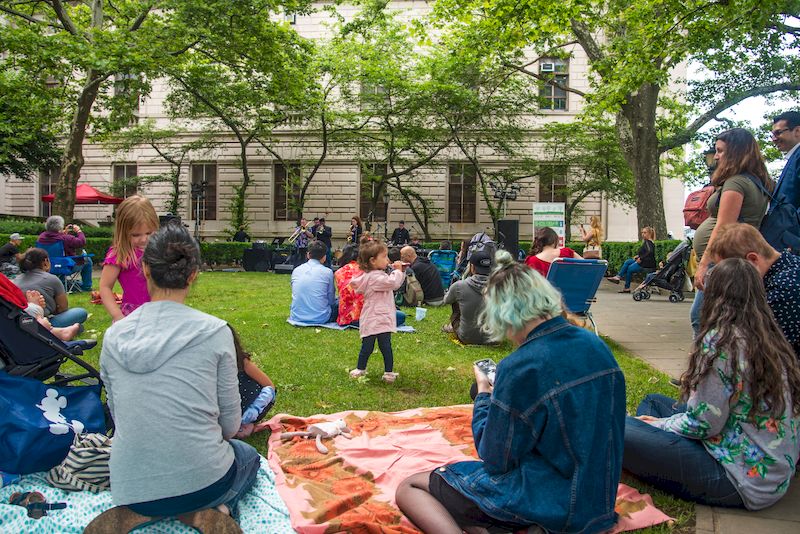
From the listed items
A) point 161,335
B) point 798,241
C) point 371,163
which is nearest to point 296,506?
point 161,335

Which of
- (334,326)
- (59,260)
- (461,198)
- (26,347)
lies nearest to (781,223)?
(26,347)

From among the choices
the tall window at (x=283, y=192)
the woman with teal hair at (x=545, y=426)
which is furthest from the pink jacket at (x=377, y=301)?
the tall window at (x=283, y=192)

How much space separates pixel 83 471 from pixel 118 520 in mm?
858

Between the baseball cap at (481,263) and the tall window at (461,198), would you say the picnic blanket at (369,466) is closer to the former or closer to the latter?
the baseball cap at (481,263)

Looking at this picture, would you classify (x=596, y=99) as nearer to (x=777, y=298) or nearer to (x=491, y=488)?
(x=777, y=298)

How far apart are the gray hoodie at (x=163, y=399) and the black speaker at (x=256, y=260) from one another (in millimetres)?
19096

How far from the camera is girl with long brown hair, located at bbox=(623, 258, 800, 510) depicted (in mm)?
3002

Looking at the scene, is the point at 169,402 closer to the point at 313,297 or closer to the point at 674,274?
the point at 313,297

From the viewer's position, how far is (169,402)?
7.93ft

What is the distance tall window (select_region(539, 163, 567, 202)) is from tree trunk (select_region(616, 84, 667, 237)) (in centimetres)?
828

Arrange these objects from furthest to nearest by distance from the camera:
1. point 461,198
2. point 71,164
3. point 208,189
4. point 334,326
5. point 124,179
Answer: point 208,189, point 461,198, point 124,179, point 71,164, point 334,326

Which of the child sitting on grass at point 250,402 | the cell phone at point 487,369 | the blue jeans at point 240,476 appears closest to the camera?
the blue jeans at point 240,476

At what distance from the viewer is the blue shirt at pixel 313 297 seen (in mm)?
9188

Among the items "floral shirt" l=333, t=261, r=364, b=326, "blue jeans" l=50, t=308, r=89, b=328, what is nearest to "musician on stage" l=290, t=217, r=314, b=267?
"floral shirt" l=333, t=261, r=364, b=326
